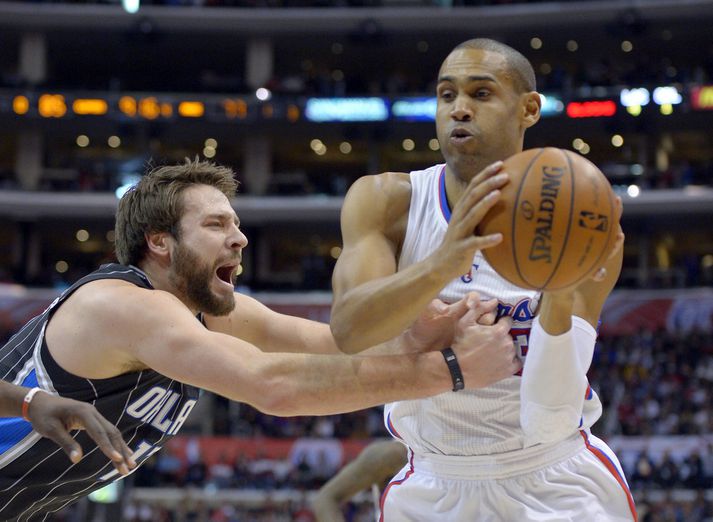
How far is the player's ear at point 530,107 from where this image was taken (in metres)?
4.42

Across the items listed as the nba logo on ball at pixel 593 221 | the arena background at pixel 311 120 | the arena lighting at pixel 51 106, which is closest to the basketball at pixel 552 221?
the nba logo on ball at pixel 593 221

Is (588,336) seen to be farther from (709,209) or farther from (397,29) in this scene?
(397,29)

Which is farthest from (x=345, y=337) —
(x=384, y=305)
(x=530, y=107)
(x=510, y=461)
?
A: (x=530, y=107)

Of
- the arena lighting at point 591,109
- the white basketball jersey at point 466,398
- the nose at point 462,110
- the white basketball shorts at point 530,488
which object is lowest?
the white basketball shorts at point 530,488

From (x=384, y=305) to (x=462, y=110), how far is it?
996mm

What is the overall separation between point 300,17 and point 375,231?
28267mm

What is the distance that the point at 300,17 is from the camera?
31.5 metres

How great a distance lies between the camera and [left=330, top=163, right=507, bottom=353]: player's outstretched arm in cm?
349

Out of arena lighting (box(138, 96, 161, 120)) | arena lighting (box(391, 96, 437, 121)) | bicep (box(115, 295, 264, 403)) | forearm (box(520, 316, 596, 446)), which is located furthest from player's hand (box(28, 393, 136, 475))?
arena lighting (box(138, 96, 161, 120))

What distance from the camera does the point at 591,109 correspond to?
2966cm

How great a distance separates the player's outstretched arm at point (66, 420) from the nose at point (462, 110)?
1.85m

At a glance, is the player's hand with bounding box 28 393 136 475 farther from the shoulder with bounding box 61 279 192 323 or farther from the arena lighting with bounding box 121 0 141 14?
the arena lighting with bounding box 121 0 141 14

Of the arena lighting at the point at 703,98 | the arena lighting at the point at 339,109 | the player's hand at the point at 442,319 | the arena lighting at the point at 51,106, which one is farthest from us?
the arena lighting at the point at 339,109

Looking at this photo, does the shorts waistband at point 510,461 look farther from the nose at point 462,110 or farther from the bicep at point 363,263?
the nose at point 462,110
